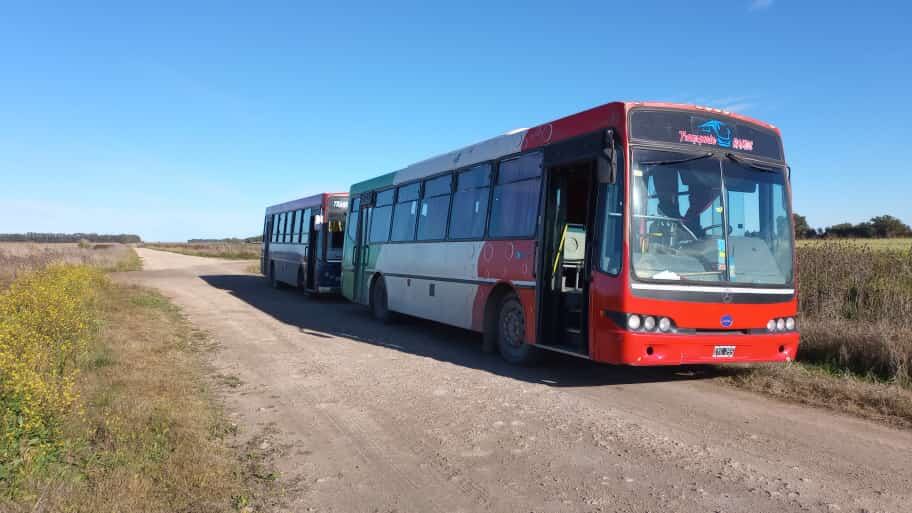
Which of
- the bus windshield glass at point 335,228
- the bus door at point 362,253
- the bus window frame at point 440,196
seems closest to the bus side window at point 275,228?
the bus windshield glass at point 335,228

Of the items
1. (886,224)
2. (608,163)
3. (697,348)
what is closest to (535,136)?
(608,163)

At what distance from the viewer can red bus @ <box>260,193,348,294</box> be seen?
19.9m

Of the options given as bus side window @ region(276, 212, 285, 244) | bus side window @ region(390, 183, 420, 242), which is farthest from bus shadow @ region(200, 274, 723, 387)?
bus side window @ region(276, 212, 285, 244)

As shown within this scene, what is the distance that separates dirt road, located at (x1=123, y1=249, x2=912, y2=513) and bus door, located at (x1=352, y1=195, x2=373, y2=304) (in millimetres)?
5901

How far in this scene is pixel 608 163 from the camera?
7.25 m

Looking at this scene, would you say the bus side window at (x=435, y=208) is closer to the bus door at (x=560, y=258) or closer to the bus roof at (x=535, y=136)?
the bus roof at (x=535, y=136)

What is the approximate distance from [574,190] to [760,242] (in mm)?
2403

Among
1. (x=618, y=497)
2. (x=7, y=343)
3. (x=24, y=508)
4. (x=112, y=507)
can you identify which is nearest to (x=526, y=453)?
(x=618, y=497)

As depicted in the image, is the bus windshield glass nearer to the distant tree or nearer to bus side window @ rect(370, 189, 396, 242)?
bus side window @ rect(370, 189, 396, 242)

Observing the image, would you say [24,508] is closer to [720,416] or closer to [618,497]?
[618,497]

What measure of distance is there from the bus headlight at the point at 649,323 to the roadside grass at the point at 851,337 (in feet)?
5.14

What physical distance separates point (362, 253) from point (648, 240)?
31.5 ft

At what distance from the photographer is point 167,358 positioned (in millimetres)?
9234

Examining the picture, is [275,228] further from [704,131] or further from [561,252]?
[704,131]
